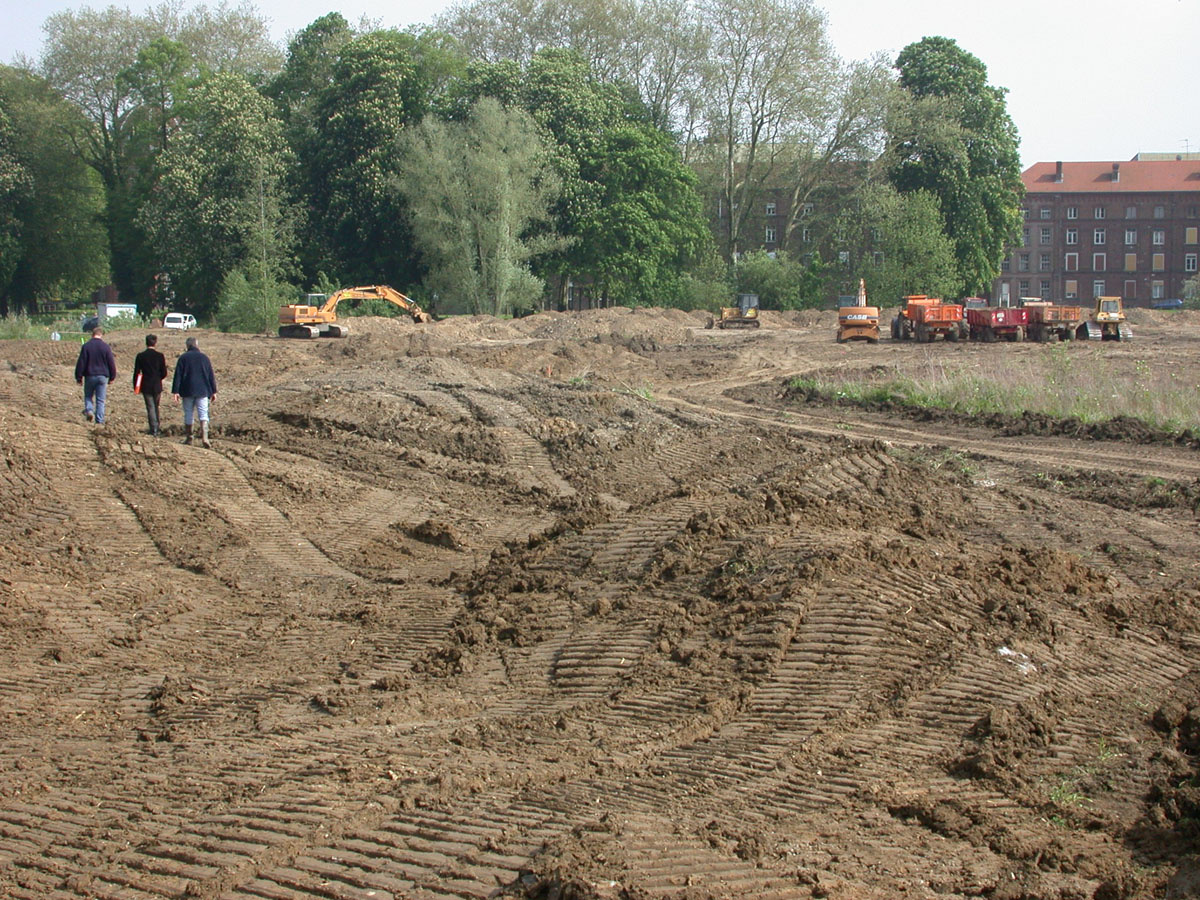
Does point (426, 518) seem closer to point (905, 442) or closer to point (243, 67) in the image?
point (905, 442)

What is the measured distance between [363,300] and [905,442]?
29.7 meters

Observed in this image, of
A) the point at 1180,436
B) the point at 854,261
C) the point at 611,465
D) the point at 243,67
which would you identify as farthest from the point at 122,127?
the point at 1180,436

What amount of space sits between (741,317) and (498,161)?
13.1 m

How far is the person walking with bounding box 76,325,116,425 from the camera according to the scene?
16.9m

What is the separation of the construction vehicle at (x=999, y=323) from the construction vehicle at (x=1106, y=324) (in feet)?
7.44

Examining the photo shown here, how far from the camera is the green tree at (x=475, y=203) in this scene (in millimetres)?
47875

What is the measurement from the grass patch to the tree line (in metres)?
25.3

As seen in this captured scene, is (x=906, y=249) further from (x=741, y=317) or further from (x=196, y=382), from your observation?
(x=196, y=382)

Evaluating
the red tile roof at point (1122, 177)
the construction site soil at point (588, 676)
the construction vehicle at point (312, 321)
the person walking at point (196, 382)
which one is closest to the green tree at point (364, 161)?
the construction vehicle at point (312, 321)

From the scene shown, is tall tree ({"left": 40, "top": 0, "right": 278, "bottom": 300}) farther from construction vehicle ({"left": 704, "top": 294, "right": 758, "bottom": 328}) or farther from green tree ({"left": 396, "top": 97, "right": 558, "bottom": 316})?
construction vehicle ({"left": 704, "top": 294, "right": 758, "bottom": 328})

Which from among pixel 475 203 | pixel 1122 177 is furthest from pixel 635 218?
pixel 1122 177

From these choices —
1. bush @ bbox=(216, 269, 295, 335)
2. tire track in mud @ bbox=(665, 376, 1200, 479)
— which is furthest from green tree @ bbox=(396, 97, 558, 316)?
tire track in mud @ bbox=(665, 376, 1200, 479)

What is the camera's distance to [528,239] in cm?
5172

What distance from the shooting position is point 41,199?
52812mm
